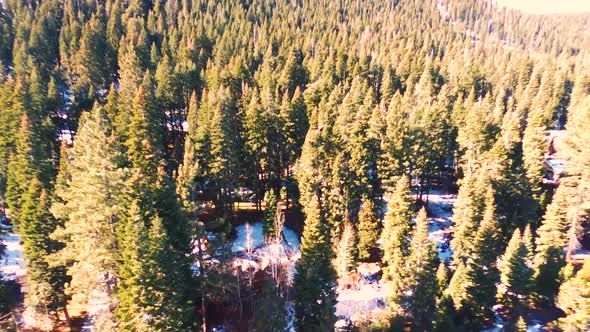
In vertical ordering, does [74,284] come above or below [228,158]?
below

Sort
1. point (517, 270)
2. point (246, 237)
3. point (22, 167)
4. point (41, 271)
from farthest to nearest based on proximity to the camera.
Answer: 1. point (246, 237)
2. point (22, 167)
3. point (517, 270)
4. point (41, 271)

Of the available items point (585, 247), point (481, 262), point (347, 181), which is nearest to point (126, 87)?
point (347, 181)

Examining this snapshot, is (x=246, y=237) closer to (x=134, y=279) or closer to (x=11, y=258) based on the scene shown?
(x=134, y=279)

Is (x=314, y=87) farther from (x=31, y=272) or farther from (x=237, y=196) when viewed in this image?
(x=31, y=272)

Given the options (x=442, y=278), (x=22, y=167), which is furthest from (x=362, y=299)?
(x=22, y=167)

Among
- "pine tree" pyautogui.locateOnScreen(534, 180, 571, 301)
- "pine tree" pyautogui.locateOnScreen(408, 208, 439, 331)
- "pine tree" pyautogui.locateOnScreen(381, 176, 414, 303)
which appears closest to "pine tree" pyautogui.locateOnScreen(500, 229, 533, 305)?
"pine tree" pyautogui.locateOnScreen(534, 180, 571, 301)

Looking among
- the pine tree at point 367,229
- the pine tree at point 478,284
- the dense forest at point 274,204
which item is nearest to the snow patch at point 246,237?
the dense forest at point 274,204
